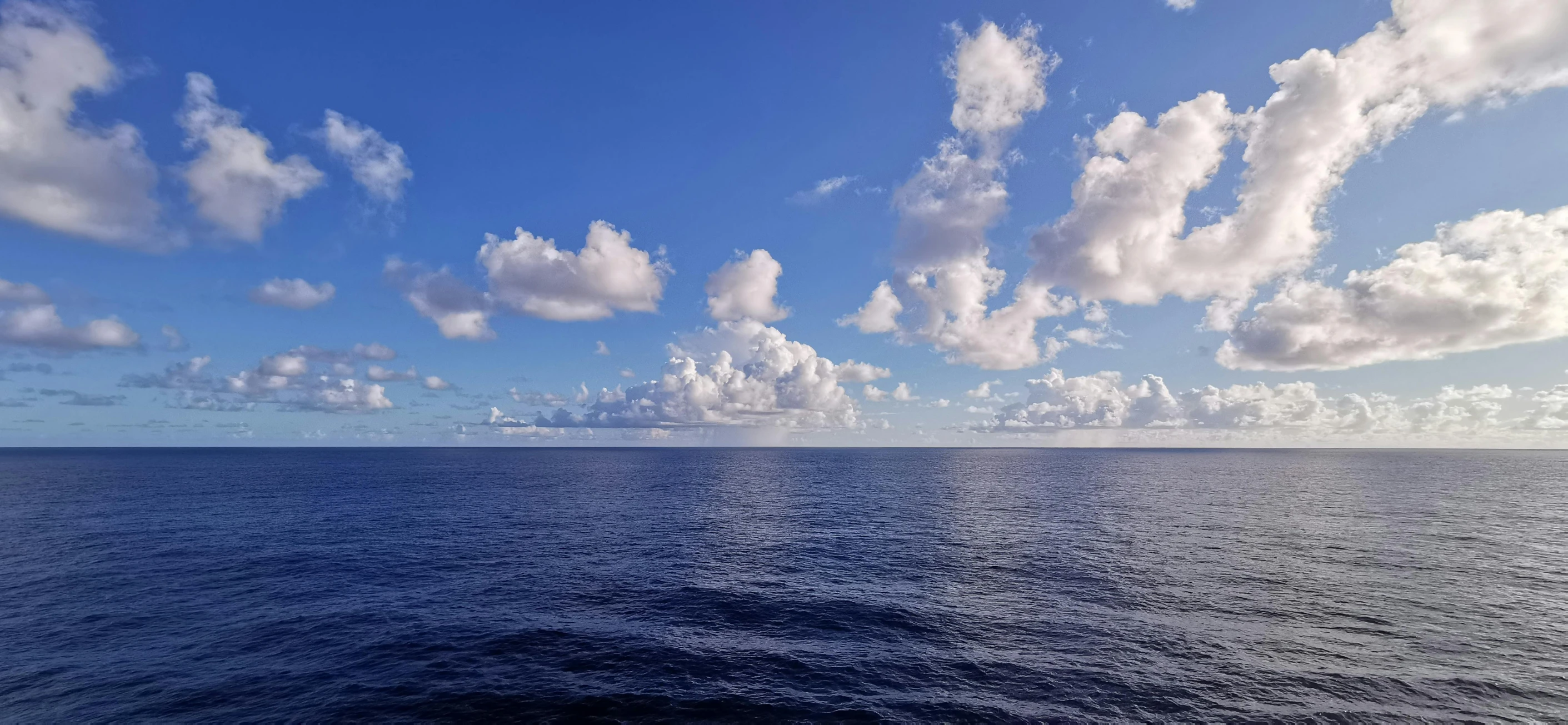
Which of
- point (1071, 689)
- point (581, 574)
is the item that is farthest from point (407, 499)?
point (1071, 689)

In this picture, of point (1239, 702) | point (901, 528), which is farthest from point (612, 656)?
point (901, 528)

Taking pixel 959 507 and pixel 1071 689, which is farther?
pixel 959 507

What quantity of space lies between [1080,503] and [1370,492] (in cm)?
8482

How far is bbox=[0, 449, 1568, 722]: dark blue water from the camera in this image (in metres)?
37.1

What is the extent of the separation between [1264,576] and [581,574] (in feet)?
236

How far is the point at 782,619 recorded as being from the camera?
2042 inches

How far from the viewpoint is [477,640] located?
4653 cm

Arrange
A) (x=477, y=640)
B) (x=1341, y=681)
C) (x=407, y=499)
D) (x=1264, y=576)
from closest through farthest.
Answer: (x=1341, y=681) < (x=477, y=640) < (x=1264, y=576) < (x=407, y=499)

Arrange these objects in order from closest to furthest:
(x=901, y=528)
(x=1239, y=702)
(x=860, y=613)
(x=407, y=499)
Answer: (x=1239, y=702) < (x=860, y=613) < (x=901, y=528) < (x=407, y=499)

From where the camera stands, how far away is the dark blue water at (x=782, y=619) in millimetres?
37125

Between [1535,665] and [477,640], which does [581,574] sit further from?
[1535,665]

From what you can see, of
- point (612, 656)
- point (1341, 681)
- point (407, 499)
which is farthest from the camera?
point (407, 499)

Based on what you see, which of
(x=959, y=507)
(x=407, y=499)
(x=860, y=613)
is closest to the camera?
(x=860, y=613)

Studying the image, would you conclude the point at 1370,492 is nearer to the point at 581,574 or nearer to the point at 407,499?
the point at 581,574
